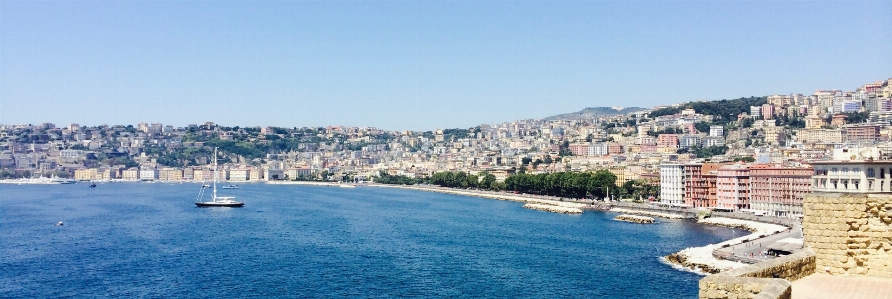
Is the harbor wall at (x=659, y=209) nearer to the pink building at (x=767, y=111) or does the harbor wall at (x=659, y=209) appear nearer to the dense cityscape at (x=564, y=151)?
the dense cityscape at (x=564, y=151)

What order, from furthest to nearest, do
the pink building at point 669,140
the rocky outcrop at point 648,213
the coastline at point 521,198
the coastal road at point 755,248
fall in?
1. the pink building at point 669,140
2. the coastline at point 521,198
3. the rocky outcrop at point 648,213
4. the coastal road at point 755,248

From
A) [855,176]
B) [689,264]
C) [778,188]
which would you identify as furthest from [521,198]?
Answer: [855,176]

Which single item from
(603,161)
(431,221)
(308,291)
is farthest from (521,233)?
(603,161)

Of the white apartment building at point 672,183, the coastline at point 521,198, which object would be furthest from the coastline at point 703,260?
the coastline at point 521,198

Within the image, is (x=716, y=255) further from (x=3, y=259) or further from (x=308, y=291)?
(x=3, y=259)

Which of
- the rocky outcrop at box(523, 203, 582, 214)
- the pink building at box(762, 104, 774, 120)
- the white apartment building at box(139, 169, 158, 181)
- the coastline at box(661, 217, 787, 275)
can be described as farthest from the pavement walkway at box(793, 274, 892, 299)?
the white apartment building at box(139, 169, 158, 181)
